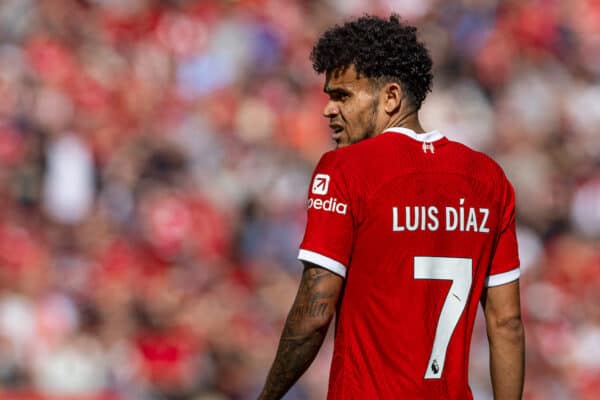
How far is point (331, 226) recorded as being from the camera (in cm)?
251

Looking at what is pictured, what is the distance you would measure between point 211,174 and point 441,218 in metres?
4.28

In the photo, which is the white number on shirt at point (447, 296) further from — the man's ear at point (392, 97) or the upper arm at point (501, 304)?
the man's ear at point (392, 97)

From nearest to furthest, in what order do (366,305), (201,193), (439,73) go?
1. (366,305)
2. (201,193)
3. (439,73)

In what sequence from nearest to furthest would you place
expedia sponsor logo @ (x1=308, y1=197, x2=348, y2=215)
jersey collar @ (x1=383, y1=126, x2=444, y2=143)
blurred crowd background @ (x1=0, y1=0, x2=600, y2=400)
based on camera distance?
1. expedia sponsor logo @ (x1=308, y1=197, x2=348, y2=215)
2. jersey collar @ (x1=383, y1=126, x2=444, y2=143)
3. blurred crowd background @ (x1=0, y1=0, x2=600, y2=400)

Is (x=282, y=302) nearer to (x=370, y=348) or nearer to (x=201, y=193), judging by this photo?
(x=201, y=193)

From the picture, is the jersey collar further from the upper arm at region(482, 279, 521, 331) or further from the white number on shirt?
the upper arm at region(482, 279, 521, 331)

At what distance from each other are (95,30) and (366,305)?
16.2 ft

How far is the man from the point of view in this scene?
A: 252 centimetres

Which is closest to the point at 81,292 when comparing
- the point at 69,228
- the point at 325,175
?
the point at 69,228

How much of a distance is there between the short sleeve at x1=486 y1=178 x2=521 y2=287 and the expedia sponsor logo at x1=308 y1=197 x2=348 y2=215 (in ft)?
1.65

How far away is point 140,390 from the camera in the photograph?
623 centimetres

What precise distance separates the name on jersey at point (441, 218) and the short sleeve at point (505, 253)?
102 mm

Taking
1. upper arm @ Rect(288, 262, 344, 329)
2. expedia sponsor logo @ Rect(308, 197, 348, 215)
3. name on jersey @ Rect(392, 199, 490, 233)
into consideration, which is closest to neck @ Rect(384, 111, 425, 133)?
name on jersey @ Rect(392, 199, 490, 233)

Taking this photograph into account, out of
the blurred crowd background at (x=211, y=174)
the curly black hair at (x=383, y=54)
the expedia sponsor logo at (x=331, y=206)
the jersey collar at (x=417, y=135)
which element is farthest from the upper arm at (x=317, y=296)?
the blurred crowd background at (x=211, y=174)
